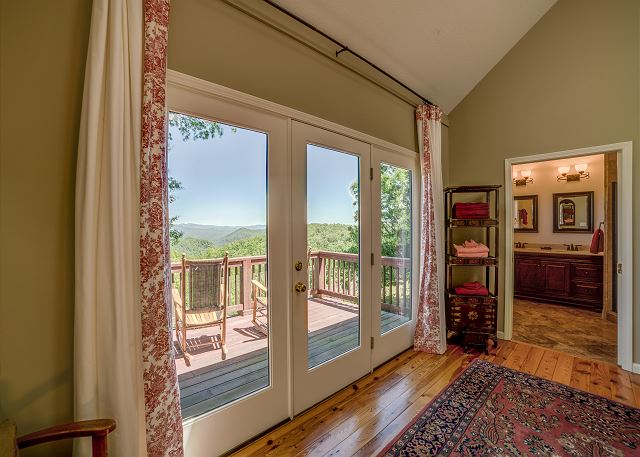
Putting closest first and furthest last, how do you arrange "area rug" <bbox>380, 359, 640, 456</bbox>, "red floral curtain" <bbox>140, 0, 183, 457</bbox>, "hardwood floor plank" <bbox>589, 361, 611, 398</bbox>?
"red floral curtain" <bbox>140, 0, 183, 457</bbox> < "area rug" <bbox>380, 359, 640, 456</bbox> < "hardwood floor plank" <bbox>589, 361, 611, 398</bbox>

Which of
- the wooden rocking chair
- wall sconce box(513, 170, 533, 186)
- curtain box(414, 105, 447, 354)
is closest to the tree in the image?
the wooden rocking chair

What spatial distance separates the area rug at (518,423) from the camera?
173 centimetres

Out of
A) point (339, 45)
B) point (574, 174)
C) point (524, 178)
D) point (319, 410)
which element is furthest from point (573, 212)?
point (319, 410)

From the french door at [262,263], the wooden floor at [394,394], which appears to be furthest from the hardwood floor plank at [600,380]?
the french door at [262,263]

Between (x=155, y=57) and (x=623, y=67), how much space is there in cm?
403

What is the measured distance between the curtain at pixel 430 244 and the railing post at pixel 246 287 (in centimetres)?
205

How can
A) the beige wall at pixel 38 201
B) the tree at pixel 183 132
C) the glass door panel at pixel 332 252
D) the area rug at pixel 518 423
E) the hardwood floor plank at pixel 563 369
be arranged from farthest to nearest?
the hardwood floor plank at pixel 563 369
the glass door panel at pixel 332 252
the area rug at pixel 518 423
the tree at pixel 183 132
the beige wall at pixel 38 201

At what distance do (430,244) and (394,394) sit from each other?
1.55m

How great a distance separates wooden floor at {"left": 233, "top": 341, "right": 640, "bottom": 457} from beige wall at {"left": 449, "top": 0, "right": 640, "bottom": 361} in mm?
596

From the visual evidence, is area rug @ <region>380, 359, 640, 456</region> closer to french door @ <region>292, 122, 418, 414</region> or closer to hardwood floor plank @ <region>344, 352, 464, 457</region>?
hardwood floor plank @ <region>344, 352, 464, 457</region>

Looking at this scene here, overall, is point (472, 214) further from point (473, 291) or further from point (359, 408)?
point (359, 408)

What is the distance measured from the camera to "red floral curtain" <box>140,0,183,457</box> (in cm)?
127

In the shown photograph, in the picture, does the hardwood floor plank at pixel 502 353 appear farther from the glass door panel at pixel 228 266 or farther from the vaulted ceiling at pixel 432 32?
the vaulted ceiling at pixel 432 32

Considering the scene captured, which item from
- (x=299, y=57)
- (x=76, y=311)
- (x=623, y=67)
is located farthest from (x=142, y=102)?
(x=623, y=67)
